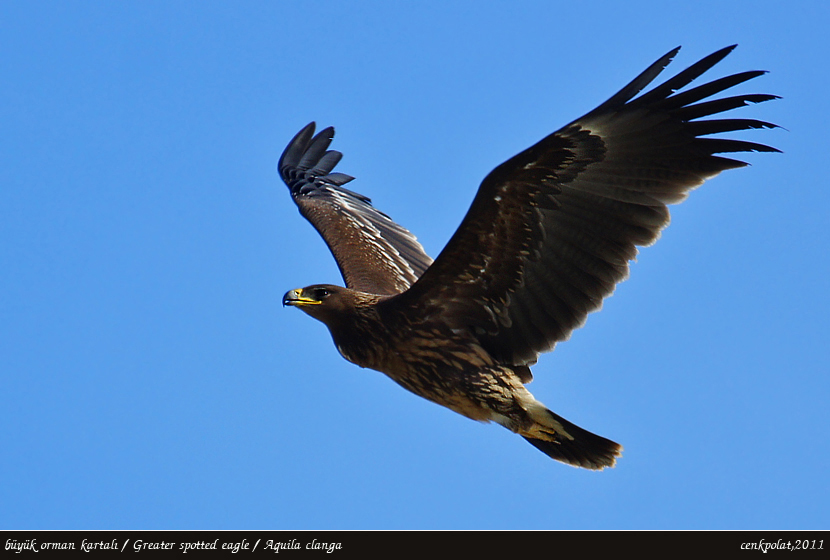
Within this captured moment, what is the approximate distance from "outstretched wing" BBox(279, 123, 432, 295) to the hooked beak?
2.99 feet

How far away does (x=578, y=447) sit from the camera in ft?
26.4

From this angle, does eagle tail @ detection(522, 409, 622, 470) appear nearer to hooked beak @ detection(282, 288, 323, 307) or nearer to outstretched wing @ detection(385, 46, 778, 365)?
outstretched wing @ detection(385, 46, 778, 365)

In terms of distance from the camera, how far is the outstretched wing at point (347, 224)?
963 cm

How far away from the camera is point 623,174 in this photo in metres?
7.02

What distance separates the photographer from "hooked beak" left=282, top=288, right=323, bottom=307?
8031mm

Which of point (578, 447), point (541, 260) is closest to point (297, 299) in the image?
point (541, 260)

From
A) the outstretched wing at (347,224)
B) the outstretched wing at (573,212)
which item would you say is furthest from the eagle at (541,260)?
the outstretched wing at (347,224)

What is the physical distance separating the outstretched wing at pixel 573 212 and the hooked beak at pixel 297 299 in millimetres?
807

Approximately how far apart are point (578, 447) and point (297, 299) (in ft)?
8.32

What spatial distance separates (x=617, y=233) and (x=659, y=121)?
82cm

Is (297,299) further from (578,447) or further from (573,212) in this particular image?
(578,447)

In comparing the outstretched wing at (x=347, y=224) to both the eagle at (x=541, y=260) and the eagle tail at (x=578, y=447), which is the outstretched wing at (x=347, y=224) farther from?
the eagle tail at (x=578, y=447)

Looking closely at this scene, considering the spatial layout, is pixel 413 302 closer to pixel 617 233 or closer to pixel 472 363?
pixel 472 363
